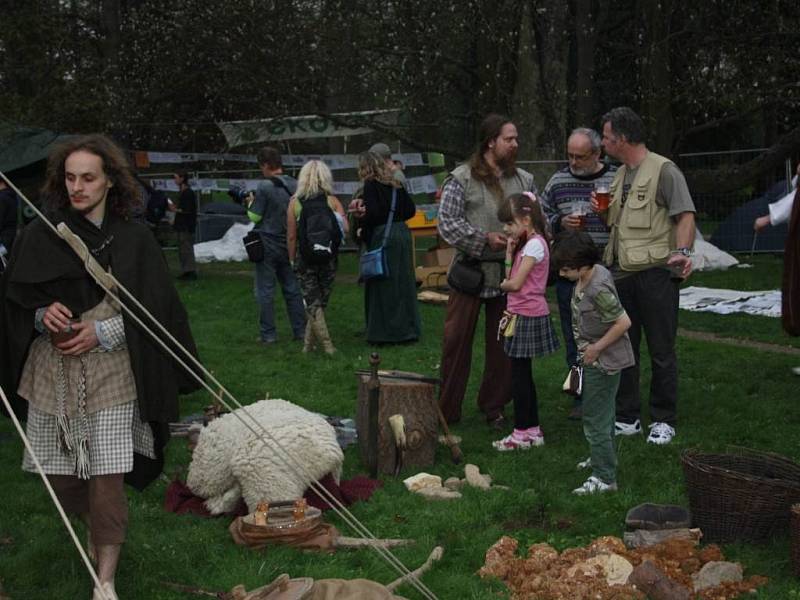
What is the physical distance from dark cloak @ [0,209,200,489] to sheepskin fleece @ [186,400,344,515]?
3.46 feet

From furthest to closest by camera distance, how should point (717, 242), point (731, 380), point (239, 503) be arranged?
point (717, 242) → point (731, 380) → point (239, 503)

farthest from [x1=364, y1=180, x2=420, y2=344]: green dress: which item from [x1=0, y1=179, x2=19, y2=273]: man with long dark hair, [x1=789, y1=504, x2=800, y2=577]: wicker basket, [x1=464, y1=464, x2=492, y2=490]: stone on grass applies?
[x1=789, y1=504, x2=800, y2=577]: wicker basket

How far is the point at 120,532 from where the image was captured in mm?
4199

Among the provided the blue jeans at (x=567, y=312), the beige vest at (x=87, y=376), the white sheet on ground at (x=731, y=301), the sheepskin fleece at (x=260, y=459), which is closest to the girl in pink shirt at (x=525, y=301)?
the blue jeans at (x=567, y=312)

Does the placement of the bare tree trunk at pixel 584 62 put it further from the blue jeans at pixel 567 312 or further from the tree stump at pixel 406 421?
the tree stump at pixel 406 421

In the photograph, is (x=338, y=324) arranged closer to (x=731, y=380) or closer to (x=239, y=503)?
(x=731, y=380)

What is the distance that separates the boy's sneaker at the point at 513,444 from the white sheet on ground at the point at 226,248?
48.0 ft

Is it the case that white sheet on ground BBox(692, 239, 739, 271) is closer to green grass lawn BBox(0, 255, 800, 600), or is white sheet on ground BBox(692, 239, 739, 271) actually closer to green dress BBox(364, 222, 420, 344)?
green grass lawn BBox(0, 255, 800, 600)

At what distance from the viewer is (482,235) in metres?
6.93

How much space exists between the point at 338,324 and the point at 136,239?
7.86 meters

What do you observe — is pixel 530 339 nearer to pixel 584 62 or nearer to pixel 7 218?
pixel 7 218

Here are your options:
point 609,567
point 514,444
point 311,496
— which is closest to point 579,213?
point 514,444

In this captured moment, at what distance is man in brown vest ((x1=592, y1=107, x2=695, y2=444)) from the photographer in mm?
6441

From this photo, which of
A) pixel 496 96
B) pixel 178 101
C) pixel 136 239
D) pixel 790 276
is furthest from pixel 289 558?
pixel 178 101
